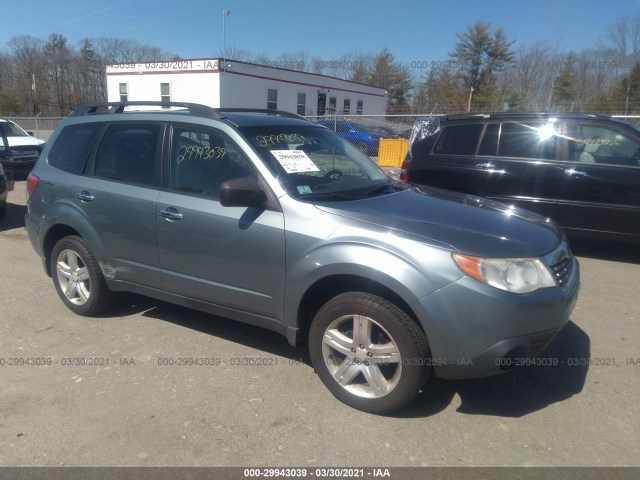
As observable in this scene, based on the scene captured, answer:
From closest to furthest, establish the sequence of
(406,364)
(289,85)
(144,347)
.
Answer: (406,364) < (144,347) < (289,85)

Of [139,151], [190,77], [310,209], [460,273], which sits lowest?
[460,273]

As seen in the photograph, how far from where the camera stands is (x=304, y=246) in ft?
10.2

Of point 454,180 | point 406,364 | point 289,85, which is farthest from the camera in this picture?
point 289,85

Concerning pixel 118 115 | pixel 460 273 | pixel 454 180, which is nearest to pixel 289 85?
pixel 454 180

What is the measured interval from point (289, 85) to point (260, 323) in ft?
97.6

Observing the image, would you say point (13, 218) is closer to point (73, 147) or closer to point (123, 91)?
point (73, 147)

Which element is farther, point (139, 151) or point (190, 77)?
point (190, 77)

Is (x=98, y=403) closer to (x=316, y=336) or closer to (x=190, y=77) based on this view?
(x=316, y=336)

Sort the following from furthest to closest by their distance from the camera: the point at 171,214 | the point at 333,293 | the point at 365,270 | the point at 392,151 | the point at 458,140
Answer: the point at 392,151 → the point at 458,140 → the point at 171,214 → the point at 333,293 → the point at 365,270

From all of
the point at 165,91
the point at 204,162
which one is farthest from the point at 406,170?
the point at 165,91

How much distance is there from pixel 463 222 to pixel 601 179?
4.04 m

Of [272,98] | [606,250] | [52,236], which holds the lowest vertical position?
[606,250]

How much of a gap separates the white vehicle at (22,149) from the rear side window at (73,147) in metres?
10.6

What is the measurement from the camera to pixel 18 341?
157 inches
